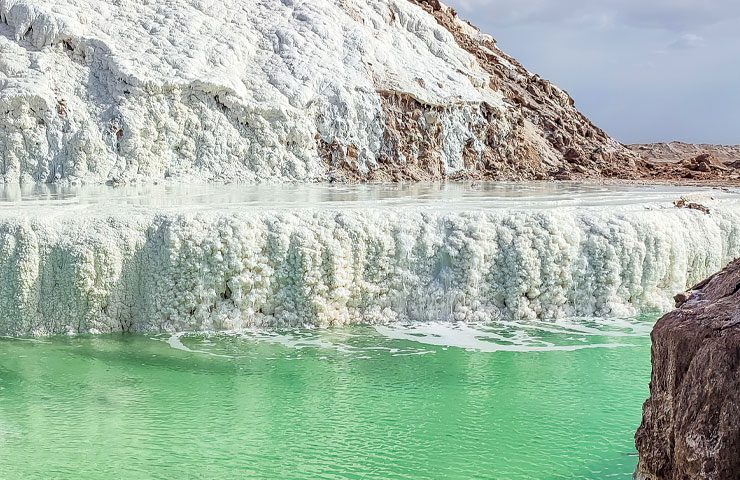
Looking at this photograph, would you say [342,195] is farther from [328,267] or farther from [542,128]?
[542,128]

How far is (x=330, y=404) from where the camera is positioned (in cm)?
827

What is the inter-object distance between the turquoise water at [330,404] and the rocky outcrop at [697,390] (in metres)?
1.35

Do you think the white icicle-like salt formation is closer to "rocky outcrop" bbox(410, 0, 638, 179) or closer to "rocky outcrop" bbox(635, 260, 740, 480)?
"rocky outcrop" bbox(635, 260, 740, 480)

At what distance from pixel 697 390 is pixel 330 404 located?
4.13m

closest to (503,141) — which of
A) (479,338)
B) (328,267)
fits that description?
(328,267)

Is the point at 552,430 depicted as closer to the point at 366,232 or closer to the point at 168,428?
the point at 168,428

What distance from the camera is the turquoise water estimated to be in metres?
6.80

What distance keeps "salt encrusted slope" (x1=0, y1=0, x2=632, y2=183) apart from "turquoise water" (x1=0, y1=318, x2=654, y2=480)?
9177 millimetres

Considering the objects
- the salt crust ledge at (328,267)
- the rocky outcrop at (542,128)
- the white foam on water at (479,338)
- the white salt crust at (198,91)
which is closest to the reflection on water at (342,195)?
the salt crust ledge at (328,267)

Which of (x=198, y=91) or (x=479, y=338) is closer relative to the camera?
(x=479, y=338)

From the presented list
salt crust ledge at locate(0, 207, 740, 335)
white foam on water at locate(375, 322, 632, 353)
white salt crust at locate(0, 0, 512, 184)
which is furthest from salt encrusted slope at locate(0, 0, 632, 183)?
white foam on water at locate(375, 322, 632, 353)

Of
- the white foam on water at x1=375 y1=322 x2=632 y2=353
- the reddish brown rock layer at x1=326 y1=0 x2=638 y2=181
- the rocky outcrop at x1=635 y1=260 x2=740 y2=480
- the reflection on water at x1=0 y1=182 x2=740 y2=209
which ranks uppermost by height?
Answer: the reddish brown rock layer at x1=326 y1=0 x2=638 y2=181

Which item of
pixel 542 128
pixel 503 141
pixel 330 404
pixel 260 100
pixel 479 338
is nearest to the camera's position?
pixel 330 404

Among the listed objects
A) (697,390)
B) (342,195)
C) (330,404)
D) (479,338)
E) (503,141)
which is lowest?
(330,404)
